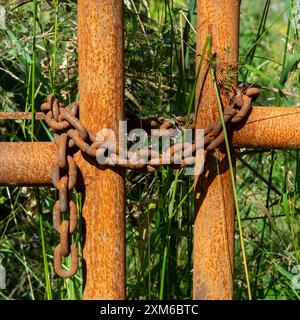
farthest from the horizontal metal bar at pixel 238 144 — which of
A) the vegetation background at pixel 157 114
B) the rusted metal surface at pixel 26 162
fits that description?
the vegetation background at pixel 157 114

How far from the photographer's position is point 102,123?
125cm

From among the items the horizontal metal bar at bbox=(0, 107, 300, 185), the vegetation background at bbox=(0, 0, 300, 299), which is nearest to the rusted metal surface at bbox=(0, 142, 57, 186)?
the horizontal metal bar at bbox=(0, 107, 300, 185)

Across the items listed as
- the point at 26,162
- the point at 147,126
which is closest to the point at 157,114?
the point at 147,126

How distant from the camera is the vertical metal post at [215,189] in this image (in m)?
1.27

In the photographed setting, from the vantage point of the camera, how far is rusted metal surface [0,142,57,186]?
4.14ft

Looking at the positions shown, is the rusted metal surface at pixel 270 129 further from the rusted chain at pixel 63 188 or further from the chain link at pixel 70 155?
the rusted chain at pixel 63 188

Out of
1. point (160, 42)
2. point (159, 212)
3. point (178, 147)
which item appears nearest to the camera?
point (178, 147)

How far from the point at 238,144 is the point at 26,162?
37 centimetres

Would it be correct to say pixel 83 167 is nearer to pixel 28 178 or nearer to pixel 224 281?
pixel 28 178

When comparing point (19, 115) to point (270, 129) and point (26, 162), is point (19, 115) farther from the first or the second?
point (270, 129)

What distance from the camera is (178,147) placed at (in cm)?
122

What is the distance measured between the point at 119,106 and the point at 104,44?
106mm

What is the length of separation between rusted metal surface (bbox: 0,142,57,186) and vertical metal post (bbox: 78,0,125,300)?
0.06 m
